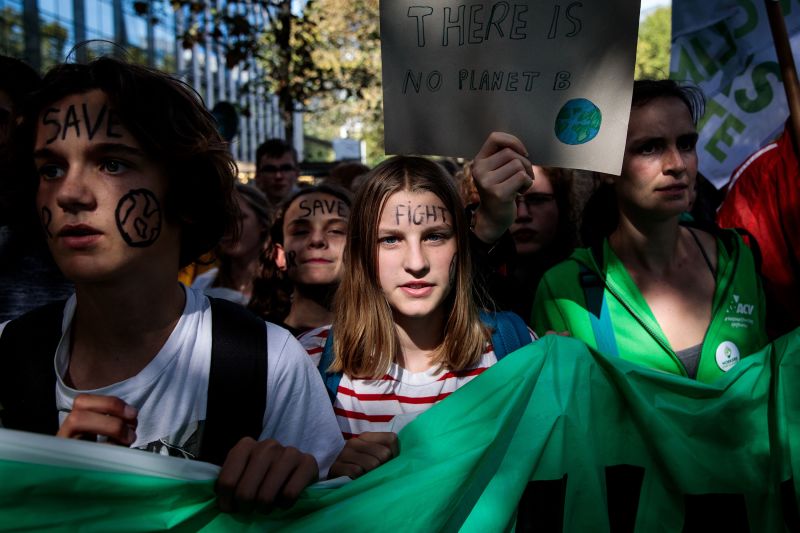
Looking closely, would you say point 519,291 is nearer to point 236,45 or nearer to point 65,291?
point 65,291

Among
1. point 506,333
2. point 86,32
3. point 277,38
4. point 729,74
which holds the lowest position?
point 506,333

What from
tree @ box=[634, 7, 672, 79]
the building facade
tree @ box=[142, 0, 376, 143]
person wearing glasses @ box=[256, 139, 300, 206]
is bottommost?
person wearing glasses @ box=[256, 139, 300, 206]

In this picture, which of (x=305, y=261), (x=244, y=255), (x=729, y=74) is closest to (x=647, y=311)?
(x=305, y=261)

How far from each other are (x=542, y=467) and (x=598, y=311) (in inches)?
37.4

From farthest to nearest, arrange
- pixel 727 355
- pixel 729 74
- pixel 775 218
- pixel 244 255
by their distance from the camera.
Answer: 1. pixel 244 255
2. pixel 729 74
3. pixel 775 218
4. pixel 727 355

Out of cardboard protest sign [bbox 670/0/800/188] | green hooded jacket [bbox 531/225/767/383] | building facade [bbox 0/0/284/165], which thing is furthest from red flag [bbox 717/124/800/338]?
building facade [bbox 0/0/284/165]

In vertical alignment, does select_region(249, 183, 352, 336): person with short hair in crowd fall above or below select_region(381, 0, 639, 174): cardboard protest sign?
below

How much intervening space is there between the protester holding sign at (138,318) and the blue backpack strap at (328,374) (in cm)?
49

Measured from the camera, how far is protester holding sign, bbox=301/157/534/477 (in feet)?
7.36

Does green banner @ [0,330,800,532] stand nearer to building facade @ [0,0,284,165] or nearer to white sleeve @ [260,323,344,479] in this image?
white sleeve @ [260,323,344,479]

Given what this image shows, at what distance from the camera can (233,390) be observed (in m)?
1.56

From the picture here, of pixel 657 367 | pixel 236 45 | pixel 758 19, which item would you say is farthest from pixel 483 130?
pixel 236 45

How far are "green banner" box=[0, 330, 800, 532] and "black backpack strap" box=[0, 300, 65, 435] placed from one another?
0.27 metres

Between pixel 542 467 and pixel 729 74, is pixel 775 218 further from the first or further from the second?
pixel 542 467
